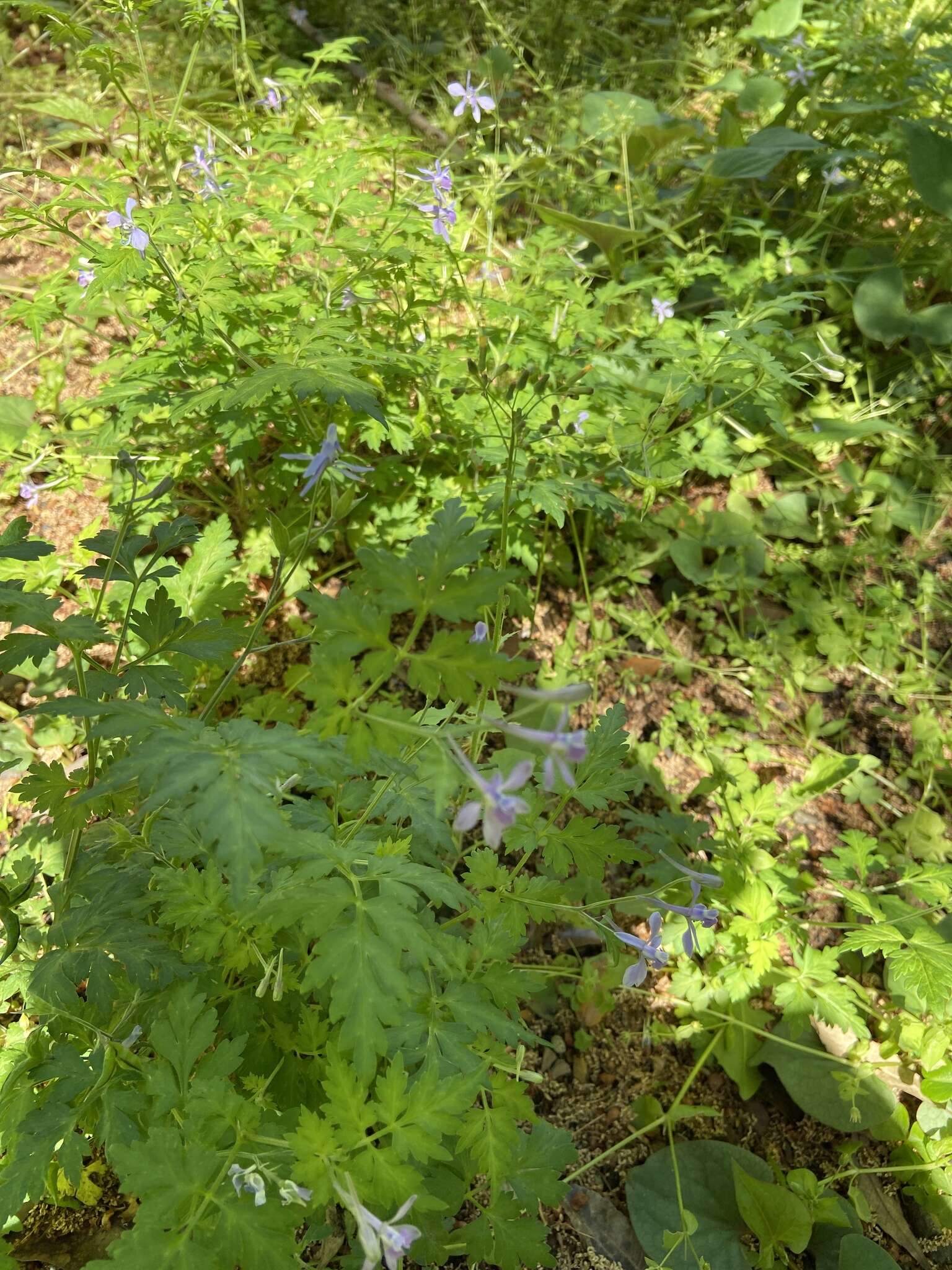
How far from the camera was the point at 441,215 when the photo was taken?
2195 millimetres

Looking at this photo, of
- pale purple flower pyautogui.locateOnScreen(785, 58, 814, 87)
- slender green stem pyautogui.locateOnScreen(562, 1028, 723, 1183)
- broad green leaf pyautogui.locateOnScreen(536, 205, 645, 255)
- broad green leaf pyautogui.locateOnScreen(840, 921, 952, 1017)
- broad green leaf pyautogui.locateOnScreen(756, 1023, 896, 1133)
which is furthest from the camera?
pale purple flower pyautogui.locateOnScreen(785, 58, 814, 87)

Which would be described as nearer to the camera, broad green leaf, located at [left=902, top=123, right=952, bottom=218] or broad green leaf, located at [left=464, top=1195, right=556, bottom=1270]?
broad green leaf, located at [left=464, top=1195, right=556, bottom=1270]

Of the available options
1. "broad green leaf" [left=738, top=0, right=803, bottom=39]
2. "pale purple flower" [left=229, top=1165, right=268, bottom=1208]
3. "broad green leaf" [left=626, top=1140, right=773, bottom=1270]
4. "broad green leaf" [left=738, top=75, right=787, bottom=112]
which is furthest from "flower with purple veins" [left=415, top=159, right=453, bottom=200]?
"broad green leaf" [left=738, top=0, right=803, bottom=39]

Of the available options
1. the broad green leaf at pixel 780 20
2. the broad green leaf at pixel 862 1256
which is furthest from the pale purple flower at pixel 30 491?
the broad green leaf at pixel 780 20

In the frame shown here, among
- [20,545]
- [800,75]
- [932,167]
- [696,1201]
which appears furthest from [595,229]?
[696,1201]

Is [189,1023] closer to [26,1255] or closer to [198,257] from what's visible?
[26,1255]

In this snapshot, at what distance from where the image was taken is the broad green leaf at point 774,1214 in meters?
1.64

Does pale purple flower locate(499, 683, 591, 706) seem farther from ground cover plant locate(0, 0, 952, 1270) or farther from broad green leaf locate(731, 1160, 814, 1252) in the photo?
broad green leaf locate(731, 1160, 814, 1252)

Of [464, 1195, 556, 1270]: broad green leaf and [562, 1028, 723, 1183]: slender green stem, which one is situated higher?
[464, 1195, 556, 1270]: broad green leaf

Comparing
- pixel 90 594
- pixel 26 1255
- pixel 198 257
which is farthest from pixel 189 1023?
pixel 198 257

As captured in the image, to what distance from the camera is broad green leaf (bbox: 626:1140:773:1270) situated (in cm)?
166

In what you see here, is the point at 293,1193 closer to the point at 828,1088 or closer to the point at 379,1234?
the point at 379,1234

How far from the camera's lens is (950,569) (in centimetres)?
316

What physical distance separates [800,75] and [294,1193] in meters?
4.51
